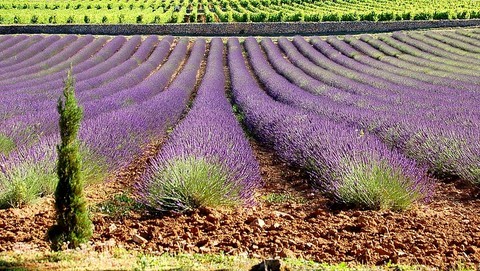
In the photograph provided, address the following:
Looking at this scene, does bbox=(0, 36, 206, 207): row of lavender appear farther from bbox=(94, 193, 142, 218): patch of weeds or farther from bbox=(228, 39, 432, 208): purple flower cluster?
bbox=(228, 39, 432, 208): purple flower cluster

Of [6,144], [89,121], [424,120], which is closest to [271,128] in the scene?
[424,120]

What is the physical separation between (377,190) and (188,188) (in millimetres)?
1677

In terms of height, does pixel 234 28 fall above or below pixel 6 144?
below

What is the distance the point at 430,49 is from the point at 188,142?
67.0ft

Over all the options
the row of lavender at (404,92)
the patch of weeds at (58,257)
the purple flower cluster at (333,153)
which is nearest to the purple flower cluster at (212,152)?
the purple flower cluster at (333,153)

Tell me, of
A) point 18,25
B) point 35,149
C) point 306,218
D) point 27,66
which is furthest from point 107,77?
point 18,25

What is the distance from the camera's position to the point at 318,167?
21.8ft

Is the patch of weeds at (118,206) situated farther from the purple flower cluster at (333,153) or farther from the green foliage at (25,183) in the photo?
the purple flower cluster at (333,153)

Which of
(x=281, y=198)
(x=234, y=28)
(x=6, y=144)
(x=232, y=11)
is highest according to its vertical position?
(x=232, y=11)

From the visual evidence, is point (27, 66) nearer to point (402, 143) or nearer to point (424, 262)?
point (402, 143)

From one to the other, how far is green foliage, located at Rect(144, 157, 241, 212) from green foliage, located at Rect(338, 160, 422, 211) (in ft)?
3.33

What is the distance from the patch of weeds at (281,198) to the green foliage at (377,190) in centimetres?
67

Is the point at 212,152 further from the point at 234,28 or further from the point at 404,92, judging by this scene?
the point at 234,28

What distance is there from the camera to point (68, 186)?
4.26 metres
